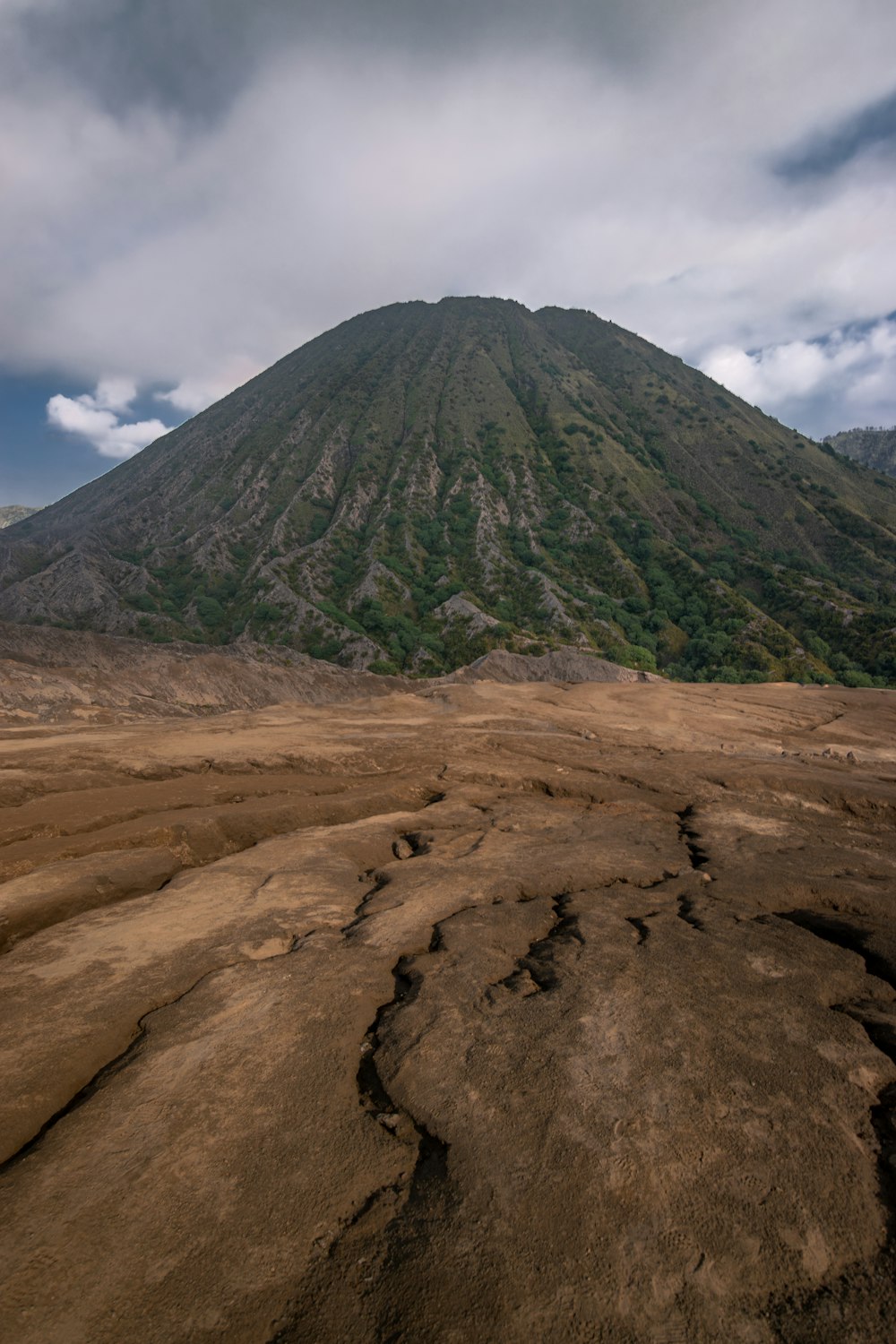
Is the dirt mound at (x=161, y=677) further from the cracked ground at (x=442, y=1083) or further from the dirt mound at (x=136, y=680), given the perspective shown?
the cracked ground at (x=442, y=1083)

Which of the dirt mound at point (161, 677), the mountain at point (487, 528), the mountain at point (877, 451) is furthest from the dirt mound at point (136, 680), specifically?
the mountain at point (877, 451)

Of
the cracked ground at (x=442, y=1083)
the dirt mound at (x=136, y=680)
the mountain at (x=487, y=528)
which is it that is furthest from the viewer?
the mountain at (x=487, y=528)

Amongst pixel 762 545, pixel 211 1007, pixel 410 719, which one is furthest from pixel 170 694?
pixel 762 545

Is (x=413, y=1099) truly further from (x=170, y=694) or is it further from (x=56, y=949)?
(x=170, y=694)

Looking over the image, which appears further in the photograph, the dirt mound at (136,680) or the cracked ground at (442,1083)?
the dirt mound at (136,680)

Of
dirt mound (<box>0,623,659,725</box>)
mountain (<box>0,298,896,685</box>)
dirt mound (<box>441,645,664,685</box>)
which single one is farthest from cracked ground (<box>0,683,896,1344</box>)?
mountain (<box>0,298,896,685</box>)

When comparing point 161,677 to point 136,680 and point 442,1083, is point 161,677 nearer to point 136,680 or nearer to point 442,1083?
point 136,680

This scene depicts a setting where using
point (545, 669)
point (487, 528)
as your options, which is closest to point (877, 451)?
point (487, 528)
